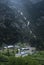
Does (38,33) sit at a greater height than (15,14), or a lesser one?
lesser

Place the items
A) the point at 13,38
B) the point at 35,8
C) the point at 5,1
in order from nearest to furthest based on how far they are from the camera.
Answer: the point at 13,38 → the point at 5,1 → the point at 35,8

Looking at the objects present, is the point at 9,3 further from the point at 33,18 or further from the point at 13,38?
the point at 13,38

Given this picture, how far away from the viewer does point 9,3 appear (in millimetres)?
97375

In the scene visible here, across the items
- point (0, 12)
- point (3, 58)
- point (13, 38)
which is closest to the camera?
point (3, 58)

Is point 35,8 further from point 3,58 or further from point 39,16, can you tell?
point 3,58

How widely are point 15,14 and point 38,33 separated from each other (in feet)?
43.6

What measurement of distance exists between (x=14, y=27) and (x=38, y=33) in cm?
1237

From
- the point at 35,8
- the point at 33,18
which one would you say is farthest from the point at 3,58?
the point at 35,8

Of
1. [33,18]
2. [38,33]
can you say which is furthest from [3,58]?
[33,18]

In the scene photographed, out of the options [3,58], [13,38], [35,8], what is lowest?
[3,58]

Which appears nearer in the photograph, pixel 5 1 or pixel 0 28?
pixel 0 28

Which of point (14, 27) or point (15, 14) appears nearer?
point (14, 27)

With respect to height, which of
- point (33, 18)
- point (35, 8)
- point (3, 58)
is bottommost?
point (3, 58)

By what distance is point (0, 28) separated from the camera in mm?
81688
